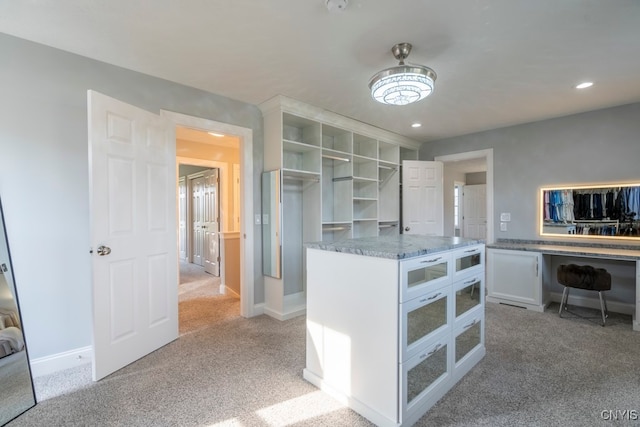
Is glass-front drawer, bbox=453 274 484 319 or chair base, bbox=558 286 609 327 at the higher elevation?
glass-front drawer, bbox=453 274 484 319

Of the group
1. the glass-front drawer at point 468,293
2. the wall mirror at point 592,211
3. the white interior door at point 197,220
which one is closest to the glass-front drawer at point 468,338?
the glass-front drawer at point 468,293

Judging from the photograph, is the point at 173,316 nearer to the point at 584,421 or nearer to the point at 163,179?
the point at 163,179

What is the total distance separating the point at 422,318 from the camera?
1818 mm

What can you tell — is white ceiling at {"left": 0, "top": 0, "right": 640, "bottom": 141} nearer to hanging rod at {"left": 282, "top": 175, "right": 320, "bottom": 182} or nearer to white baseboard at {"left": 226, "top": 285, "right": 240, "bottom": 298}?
hanging rod at {"left": 282, "top": 175, "right": 320, "bottom": 182}

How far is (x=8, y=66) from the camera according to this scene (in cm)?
213

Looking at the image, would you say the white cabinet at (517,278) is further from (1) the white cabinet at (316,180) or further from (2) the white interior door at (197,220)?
(2) the white interior door at (197,220)

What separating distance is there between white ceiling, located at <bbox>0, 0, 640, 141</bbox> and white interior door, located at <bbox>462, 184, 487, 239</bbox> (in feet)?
17.8

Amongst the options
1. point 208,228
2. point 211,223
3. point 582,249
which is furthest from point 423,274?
point 208,228

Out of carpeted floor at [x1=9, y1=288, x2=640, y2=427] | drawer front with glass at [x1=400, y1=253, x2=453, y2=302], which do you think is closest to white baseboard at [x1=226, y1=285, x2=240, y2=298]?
carpeted floor at [x1=9, y1=288, x2=640, y2=427]

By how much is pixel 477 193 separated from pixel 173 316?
8.45 metres

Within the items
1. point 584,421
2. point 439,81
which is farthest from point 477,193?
point 584,421

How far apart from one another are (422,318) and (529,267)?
2.75m

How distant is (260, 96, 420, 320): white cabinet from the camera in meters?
3.46

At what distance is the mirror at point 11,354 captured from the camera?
1.81m
